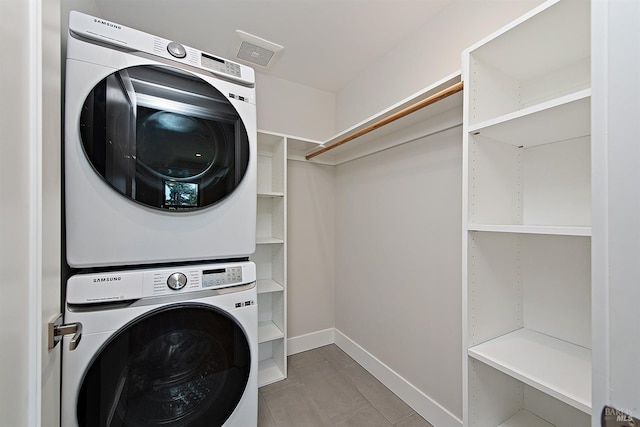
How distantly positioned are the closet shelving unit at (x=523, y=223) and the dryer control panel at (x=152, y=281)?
1.00 meters

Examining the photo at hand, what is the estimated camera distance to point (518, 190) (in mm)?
1087

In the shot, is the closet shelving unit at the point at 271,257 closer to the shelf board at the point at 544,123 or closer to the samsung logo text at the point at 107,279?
the samsung logo text at the point at 107,279

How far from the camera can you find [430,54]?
1.55 metres

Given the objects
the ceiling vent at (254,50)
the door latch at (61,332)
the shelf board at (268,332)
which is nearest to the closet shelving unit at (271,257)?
the shelf board at (268,332)

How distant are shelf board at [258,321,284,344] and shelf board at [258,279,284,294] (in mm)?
344

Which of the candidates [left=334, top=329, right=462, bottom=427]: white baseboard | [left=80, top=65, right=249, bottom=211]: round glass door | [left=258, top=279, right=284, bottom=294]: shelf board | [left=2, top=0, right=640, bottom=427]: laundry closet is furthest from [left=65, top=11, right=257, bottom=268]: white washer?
[left=334, top=329, right=462, bottom=427]: white baseboard

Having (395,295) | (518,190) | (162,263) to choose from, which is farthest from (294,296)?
(518,190)

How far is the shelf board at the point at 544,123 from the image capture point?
2.29 feet

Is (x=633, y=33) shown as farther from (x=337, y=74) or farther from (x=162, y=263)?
(x=337, y=74)

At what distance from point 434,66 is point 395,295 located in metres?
1.58

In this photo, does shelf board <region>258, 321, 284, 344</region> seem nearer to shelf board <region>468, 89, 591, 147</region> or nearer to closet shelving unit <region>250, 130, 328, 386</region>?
closet shelving unit <region>250, 130, 328, 386</region>

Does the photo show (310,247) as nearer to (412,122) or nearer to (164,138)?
(412,122)

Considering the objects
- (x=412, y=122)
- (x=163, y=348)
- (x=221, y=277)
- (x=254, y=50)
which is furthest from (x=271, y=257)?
(x=254, y=50)

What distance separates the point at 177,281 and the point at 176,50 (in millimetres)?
1011
